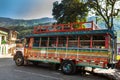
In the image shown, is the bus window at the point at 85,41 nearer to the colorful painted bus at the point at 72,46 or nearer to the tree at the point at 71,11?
the colorful painted bus at the point at 72,46

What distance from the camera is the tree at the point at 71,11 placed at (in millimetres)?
30500

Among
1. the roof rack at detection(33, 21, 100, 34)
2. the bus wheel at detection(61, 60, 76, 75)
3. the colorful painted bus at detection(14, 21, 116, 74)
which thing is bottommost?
the bus wheel at detection(61, 60, 76, 75)

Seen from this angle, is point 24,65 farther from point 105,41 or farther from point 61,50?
point 105,41

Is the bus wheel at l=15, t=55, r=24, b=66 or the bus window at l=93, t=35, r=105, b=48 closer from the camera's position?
the bus window at l=93, t=35, r=105, b=48

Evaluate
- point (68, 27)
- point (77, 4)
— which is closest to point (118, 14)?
point (77, 4)

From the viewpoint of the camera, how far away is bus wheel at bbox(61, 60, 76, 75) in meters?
13.6

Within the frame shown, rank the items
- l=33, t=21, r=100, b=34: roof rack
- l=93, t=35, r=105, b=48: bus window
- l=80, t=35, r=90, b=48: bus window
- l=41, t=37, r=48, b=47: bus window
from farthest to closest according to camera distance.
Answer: l=41, t=37, r=48, b=47: bus window, l=33, t=21, r=100, b=34: roof rack, l=80, t=35, r=90, b=48: bus window, l=93, t=35, r=105, b=48: bus window

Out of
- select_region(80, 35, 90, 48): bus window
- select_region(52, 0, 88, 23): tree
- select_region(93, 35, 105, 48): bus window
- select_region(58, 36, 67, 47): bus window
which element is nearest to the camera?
select_region(93, 35, 105, 48): bus window

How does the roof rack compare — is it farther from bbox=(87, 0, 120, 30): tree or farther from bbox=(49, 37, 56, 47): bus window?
bbox=(87, 0, 120, 30): tree

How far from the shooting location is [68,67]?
45.7ft

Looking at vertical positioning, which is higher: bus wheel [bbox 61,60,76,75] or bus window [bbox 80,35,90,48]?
bus window [bbox 80,35,90,48]

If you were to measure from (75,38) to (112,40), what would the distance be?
7.89 ft

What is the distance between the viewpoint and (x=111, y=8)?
1115 inches

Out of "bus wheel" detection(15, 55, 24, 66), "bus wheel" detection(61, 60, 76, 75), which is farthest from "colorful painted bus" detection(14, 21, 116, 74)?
"bus wheel" detection(15, 55, 24, 66)
